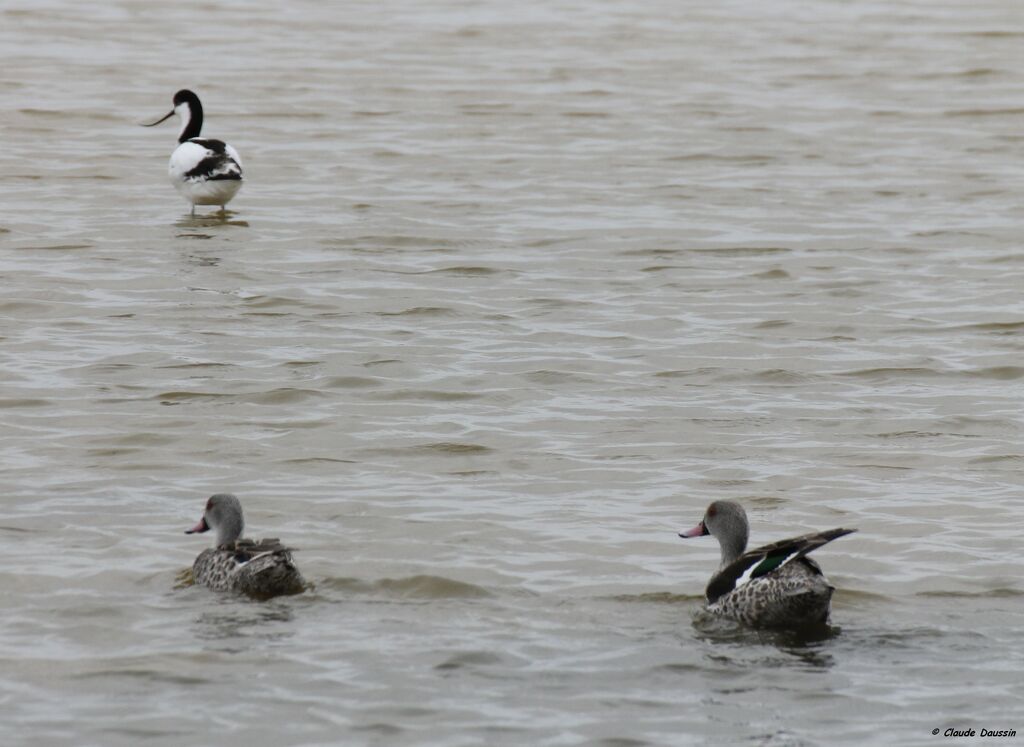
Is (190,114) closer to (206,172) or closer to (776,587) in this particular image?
(206,172)

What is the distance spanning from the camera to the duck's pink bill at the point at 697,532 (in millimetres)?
A: 9484

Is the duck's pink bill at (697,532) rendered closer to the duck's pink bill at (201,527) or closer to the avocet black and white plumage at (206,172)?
the duck's pink bill at (201,527)

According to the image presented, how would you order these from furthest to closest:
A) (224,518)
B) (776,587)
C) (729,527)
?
(224,518) → (729,527) → (776,587)

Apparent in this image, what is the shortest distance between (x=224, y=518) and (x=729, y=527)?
7.61 ft

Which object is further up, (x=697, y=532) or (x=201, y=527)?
(x=201, y=527)

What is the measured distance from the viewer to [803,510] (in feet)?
34.5

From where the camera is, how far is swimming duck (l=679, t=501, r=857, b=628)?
855 cm

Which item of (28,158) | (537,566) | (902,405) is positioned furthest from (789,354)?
(28,158)

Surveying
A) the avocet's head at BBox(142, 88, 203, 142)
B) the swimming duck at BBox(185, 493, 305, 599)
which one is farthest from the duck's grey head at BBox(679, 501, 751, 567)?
the avocet's head at BBox(142, 88, 203, 142)

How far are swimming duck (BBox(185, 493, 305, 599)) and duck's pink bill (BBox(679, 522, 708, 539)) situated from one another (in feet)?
5.93

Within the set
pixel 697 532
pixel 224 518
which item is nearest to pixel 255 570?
pixel 224 518

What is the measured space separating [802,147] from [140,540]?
45.5 feet

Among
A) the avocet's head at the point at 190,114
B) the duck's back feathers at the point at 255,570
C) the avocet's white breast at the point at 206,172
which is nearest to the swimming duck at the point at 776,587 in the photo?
the duck's back feathers at the point at 255,570

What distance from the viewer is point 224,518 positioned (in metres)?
9.41
